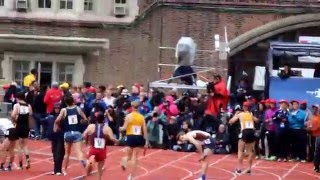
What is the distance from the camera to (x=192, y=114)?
29.3m

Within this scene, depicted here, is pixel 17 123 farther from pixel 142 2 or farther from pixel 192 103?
pixel 142 2

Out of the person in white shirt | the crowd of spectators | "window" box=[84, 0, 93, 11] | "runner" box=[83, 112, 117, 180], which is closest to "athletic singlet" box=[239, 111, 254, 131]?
the crowd of spectators

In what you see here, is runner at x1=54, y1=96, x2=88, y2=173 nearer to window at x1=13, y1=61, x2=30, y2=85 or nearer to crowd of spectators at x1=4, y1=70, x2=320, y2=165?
crowd of spectators at x1=4, y1=70, x2=320, y2=165

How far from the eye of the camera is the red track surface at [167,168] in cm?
2248

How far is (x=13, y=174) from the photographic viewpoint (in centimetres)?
2209

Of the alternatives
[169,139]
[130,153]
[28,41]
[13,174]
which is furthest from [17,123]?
[28,41]

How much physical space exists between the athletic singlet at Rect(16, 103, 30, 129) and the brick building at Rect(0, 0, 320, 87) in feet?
39.9

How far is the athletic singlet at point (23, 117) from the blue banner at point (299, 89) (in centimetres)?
985

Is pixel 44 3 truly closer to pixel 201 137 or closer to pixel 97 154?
pixel 201 137

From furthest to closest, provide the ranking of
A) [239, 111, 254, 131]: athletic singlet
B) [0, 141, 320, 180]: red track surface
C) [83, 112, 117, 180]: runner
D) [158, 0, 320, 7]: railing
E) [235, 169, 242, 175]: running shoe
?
[158, 0, 320, 7]: railing → [235, 169, 242, 175]: running shoe → [239, 111, 254, 131]: athletic singlet → [0, 141, 320, 180]: red track surface → [83, 112, 117, 180]: runner

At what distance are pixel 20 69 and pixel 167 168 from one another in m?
13.0

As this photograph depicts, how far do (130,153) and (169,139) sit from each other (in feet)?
24.9

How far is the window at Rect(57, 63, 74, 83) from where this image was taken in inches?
1410

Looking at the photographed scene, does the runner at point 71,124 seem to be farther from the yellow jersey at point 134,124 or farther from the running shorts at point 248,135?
the running shorts at point 248,135
